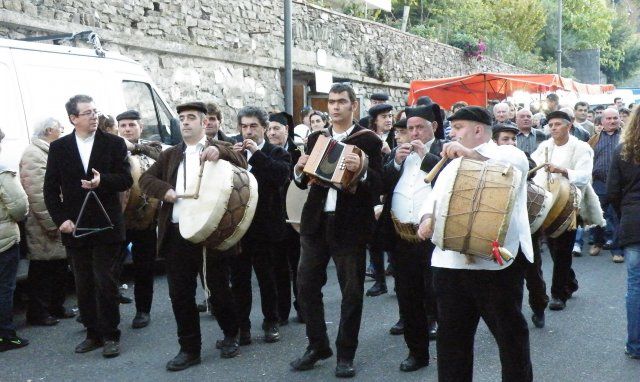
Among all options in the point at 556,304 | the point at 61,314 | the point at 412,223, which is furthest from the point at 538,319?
the point at 61,314

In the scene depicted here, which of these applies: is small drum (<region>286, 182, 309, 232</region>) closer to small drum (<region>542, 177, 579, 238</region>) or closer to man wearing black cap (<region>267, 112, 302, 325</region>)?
man wearing black cap (<region>267, 112, 302, 325</region>)

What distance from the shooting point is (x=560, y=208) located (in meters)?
6.89

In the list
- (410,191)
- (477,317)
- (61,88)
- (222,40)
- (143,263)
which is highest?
(222,40)

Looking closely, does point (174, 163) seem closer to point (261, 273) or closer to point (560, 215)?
point (261, 273)

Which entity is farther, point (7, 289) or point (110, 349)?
point (7, 289)

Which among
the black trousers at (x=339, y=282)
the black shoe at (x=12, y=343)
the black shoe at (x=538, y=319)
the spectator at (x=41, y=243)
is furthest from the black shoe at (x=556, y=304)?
the black shoe at (x=12, y=343)

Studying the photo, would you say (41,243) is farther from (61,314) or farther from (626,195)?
(626,195)

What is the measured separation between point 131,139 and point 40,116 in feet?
2.91

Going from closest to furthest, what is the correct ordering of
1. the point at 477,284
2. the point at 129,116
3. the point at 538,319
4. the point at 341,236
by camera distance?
the point at 477,284 → the point at 341,236 → the point at 538,319 → the point at 129,116

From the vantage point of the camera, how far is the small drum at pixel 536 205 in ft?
20.3

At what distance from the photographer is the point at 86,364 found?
6.18 m

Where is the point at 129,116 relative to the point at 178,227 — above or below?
above

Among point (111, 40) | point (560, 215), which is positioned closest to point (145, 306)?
point (560, 215)

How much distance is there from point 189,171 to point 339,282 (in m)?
1.33
